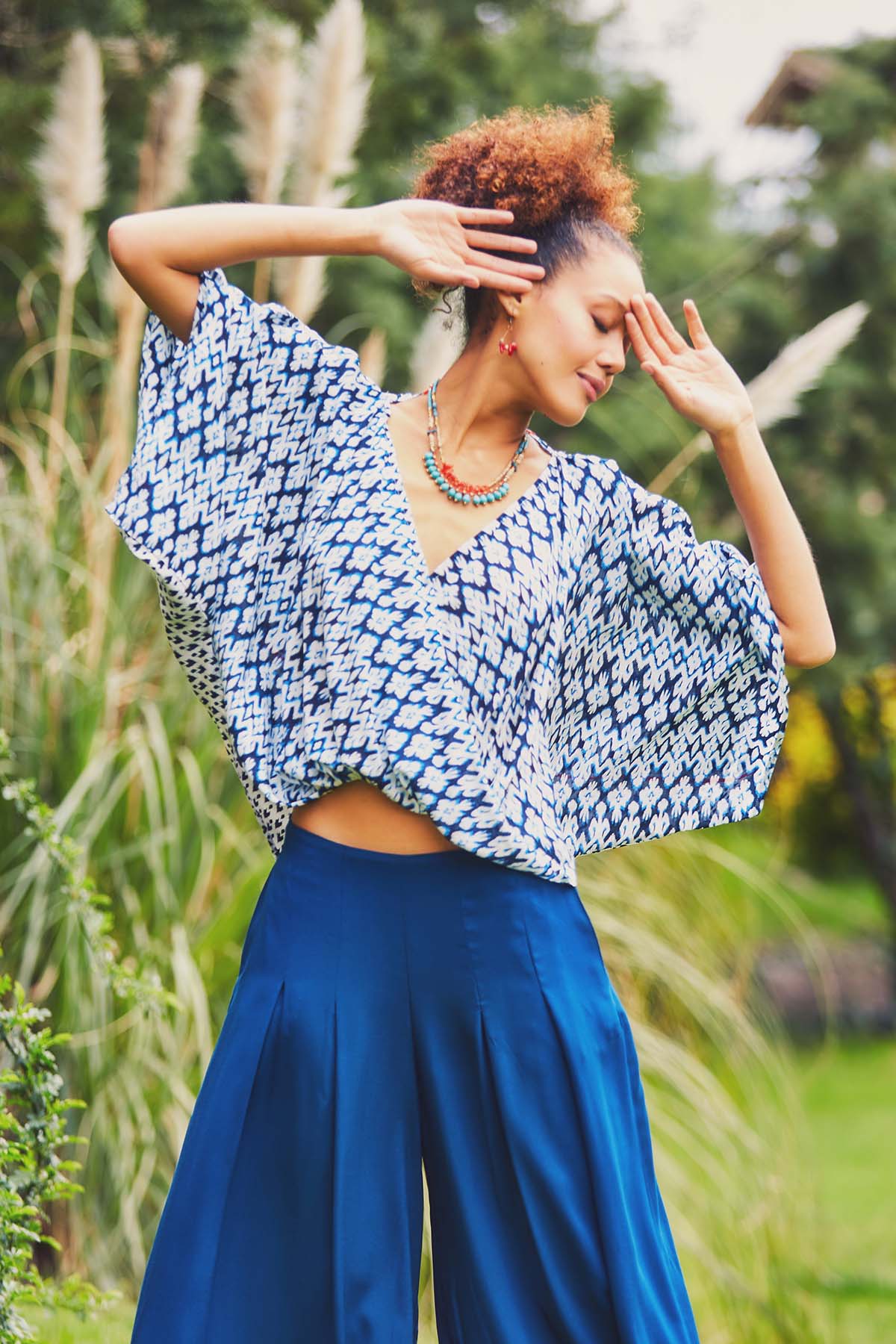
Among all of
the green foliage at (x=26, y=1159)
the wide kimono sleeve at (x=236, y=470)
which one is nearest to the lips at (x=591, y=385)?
the wide kimono sleeve at (x=236, y=470)

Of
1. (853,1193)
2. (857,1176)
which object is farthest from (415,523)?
(857,1176)

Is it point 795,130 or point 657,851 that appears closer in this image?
point 657,851

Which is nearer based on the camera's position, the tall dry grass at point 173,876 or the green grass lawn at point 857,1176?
the tall dry grass at point 173,876

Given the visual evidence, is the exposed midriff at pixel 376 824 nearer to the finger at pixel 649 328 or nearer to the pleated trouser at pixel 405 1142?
the pleated trouser at pixel 405 1142

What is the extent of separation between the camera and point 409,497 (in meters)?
1.81

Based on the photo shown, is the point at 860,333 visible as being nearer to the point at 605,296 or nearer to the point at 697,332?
the point at 697,332

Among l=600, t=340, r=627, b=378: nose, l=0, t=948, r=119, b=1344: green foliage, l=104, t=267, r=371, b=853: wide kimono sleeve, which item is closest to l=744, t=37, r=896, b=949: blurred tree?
l=600, t=340, r=627, b=378: nose

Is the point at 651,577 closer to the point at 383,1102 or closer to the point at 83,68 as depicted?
the point at 383,1102

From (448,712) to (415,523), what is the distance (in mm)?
255

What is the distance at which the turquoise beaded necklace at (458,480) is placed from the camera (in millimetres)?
1807

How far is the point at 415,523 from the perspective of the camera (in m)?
1.79

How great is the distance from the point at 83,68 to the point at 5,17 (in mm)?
827

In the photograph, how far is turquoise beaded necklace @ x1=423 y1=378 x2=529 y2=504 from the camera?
1.81 m

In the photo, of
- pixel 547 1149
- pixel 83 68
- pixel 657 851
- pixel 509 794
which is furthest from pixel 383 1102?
pixel 83 68
